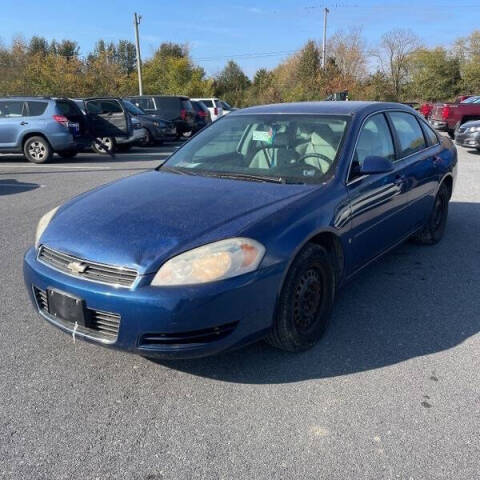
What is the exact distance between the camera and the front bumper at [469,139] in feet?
43.0

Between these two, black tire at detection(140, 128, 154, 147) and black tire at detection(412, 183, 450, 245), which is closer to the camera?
black tire at detection(412, 183, 450, 245)

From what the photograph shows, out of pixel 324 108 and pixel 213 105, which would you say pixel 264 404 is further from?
pixel 213 105

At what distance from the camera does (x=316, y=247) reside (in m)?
3.03

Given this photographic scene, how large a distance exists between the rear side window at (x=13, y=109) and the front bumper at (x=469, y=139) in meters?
11.7

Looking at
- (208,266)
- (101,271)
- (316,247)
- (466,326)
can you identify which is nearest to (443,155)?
(466,326)

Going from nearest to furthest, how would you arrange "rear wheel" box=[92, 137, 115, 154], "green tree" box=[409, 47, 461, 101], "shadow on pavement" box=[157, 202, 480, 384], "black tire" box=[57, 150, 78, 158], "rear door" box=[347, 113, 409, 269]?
"shadow on pavement" box=[157, 202, 480, 384] < "rear door" box=[347, 113, 409, 269] < "black tire" box=[57, 150, 78, 158] < "rear wheel" box=[92, 137, 115, 154] < "green tree" box=[409, 47, 461, 101]

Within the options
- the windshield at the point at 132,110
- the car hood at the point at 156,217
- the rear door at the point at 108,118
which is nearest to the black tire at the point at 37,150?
the rear door at the point at 108,118

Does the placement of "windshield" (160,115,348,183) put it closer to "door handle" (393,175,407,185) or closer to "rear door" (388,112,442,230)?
"door handle" (393,175,407,185)

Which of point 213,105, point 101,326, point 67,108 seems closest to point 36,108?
point 67,108

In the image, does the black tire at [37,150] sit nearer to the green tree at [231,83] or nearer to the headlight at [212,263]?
the headlight at [212,263]

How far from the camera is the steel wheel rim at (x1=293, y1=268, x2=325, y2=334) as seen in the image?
297 centimetres

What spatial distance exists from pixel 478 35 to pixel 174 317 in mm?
45739

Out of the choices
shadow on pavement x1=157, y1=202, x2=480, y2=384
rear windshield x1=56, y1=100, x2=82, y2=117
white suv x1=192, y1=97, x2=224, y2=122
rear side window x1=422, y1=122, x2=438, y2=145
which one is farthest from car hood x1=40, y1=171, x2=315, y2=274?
white suv x1=192, y1=97, x2=224, y2=122

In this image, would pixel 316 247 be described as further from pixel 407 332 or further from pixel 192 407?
pixel 192 407
